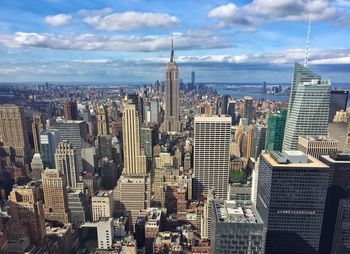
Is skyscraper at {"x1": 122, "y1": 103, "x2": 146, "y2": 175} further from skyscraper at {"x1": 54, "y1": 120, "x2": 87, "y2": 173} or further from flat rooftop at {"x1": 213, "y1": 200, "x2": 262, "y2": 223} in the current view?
flat rooftop at {"x1": 213, "y1": 200, "x2": 262, "y2": 223}

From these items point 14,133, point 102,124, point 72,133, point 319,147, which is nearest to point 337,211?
point 319,147

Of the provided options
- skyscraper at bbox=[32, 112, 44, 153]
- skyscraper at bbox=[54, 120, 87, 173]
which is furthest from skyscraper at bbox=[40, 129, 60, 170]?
skyscraper at bbox=[32, 112, 44, 153]

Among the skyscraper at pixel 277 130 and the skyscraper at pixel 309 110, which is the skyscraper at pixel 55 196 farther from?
the skyscraper at pixel 277 130

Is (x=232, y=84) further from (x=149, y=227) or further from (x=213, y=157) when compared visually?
(x=149, y=227)

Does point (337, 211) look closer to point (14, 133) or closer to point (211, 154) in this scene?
point (211, 154)

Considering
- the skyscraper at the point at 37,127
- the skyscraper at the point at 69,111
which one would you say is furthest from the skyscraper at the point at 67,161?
the skyscraper at the point at 69,111

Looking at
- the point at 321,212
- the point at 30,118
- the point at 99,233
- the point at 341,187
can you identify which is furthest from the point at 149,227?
the point at 30,118
